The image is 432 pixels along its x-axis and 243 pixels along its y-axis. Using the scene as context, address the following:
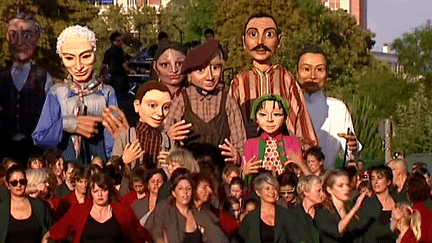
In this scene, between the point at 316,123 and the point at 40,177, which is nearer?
the point at 40,177

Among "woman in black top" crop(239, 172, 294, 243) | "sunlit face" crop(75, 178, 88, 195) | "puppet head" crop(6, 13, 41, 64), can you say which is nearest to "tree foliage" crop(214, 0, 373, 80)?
"puppet head" crop(6, 13, 41, 64)

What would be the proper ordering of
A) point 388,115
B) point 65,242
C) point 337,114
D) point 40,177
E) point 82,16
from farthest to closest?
point 388,115 → point 82,16 → point 337,114 → point 40,177 → point 65,242

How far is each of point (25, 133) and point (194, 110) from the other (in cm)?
216

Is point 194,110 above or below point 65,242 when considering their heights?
above

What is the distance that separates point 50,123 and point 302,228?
285 cm

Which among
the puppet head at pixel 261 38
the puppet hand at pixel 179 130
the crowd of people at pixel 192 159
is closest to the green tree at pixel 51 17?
the crowd of people at pixel 192 159

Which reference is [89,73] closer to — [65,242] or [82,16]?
[65,242]

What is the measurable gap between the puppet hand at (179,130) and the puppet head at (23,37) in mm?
2541

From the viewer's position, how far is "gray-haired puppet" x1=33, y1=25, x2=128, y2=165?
1666 cm

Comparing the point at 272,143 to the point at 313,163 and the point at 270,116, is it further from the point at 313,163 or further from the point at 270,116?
the point at 313,163

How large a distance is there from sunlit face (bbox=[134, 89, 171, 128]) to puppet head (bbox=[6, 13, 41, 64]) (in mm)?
1982

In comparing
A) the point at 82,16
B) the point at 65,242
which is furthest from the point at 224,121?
the point at 82,16

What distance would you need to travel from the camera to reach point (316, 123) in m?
18.0

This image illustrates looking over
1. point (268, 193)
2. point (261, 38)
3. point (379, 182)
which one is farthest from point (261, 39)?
point (268, 193)
